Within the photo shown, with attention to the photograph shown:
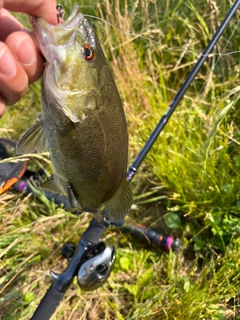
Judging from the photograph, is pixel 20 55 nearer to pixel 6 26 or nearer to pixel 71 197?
pixel 6 26

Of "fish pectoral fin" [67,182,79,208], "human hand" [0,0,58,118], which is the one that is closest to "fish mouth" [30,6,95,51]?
"human hand" [0,0,58,118]

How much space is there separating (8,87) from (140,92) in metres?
1.66

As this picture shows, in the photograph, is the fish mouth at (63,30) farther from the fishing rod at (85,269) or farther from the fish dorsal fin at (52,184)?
the fishing rod at (85,269)

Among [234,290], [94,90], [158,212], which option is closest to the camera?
[94,90]

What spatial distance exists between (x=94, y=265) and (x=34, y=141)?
27.1 inches

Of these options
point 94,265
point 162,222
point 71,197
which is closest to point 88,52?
point 71,197

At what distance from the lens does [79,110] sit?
4.16ft

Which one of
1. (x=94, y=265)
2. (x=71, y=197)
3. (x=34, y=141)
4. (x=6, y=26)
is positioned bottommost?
(x=94, y=265)

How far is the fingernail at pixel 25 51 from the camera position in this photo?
132cm

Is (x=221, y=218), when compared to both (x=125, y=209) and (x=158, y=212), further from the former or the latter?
(x=125, y=209)

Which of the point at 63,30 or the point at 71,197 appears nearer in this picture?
the point at 63,30

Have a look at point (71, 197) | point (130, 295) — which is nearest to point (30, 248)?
point (130, 295)

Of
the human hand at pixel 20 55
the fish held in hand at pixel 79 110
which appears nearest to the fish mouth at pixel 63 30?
the fish held in hand at pixel 79 110

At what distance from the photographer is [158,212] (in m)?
2.67
